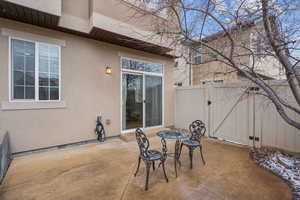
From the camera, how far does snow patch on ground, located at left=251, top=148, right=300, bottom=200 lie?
259cm

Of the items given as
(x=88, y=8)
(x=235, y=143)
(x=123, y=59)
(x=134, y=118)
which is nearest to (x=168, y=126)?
(x=134, y=118)

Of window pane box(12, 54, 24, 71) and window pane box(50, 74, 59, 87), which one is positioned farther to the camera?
window pane box(50, 74, 59, 87)

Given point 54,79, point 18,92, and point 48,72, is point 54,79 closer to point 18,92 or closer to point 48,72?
point 48,72

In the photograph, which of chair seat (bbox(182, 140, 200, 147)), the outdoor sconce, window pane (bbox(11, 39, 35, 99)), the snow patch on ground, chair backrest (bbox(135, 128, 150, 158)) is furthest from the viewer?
the outdoor sconce

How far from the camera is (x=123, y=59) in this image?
207 inches

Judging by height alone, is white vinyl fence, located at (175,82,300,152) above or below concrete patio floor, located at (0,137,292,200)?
above

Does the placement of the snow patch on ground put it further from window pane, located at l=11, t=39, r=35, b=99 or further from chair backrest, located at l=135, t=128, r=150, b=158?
window pane, located at l=11, t=39, r=35, b=99

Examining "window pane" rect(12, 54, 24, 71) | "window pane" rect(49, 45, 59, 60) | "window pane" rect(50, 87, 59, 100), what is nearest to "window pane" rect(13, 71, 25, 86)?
"window pane" rect(12, 54, 24, 71)

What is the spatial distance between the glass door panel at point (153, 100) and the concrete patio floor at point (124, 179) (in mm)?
2410

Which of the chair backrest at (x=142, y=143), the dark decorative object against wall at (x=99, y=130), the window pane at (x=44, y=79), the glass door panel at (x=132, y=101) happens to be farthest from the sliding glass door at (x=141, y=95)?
the chair backrest at (x=142, y=143)

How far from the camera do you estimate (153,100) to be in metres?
6.16

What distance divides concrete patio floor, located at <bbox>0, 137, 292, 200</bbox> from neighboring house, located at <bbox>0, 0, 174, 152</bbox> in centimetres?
87

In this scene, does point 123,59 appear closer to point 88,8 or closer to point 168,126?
point 88,8

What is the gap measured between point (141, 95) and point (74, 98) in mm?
2316
